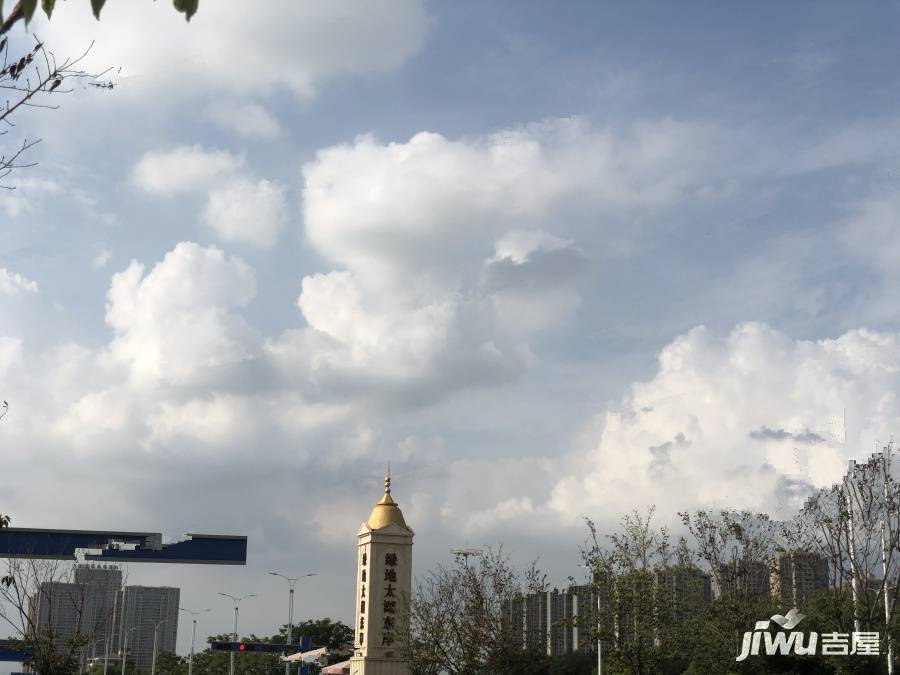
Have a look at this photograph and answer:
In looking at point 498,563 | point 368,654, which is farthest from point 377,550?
point 498,563

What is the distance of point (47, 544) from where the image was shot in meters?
58.1

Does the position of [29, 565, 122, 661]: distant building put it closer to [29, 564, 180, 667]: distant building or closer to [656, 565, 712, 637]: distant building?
[29, 564, 180, 667]: distant building

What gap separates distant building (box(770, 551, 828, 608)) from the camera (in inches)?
1629

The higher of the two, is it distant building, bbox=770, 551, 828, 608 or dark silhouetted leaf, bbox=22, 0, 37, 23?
dark silhouetted leaf, bbox=22, 0, 37, 23

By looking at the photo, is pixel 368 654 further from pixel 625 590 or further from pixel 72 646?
pixel 72 646

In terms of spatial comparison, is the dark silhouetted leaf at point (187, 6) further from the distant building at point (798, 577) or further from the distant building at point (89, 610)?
the distant building at point (798, 577)

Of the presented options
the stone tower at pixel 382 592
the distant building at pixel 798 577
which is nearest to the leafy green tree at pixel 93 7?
the distant building at pixel 798 577

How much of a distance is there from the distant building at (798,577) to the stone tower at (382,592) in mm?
19273

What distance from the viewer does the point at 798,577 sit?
4900 centimetres

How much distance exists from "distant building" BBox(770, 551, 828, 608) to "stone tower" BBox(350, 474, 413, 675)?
63.2 feet

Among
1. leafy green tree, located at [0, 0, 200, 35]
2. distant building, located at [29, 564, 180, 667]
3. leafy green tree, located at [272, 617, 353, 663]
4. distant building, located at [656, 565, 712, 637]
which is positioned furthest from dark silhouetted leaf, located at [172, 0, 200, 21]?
leafy green tree, located at [272, 617, 353, 663]

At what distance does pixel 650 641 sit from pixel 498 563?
10.2m

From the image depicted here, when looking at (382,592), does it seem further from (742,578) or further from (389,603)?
(742,578)

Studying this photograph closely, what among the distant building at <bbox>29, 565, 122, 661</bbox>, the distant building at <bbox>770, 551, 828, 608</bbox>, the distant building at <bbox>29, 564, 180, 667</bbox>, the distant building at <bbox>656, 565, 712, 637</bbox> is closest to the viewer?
the distant building at <bbox>29, 565, 122, 661</bbox>
